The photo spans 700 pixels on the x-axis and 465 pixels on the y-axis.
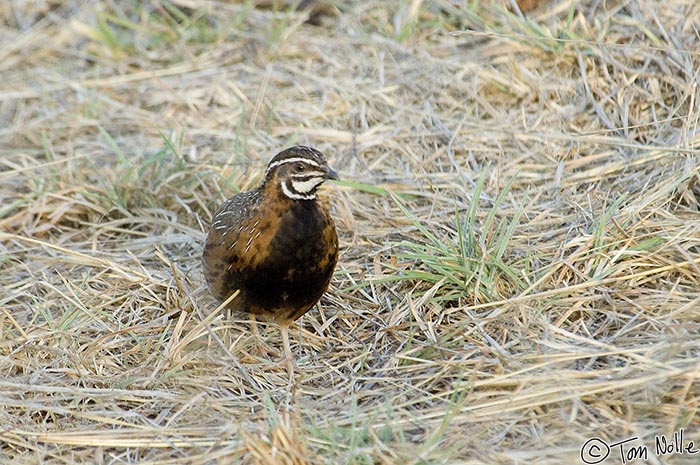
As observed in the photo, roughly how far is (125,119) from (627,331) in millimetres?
4675

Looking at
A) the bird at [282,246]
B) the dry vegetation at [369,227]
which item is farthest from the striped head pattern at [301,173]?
the dry vegetation at [369,227]

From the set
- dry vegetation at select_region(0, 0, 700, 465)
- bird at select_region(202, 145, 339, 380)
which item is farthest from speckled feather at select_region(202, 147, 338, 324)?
dry vegetation at select_region(0, 0, 700, 465)

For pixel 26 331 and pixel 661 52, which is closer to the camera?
pixel 26 331

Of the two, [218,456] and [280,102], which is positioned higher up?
[218,456]

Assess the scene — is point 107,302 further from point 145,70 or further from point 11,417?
point 145,70

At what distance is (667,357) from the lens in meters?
4.21

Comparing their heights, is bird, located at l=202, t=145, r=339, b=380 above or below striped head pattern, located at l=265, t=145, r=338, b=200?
below

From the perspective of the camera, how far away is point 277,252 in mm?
5184

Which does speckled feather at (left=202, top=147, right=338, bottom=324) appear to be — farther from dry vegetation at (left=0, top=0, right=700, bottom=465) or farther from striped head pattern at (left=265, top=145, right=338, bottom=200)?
dry vegetation at (left=0, top=0, right=700, bottom=465)

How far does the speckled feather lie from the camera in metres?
5.19

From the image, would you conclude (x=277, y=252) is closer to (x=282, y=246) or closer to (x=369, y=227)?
(x=282, y=246)

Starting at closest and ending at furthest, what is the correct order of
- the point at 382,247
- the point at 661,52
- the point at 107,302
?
1. the point at 107,302
2. the point at 382,247
3. the point at 661,52

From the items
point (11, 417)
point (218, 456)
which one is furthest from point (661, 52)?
point (11, 417)

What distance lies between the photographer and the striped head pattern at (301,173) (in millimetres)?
5281
